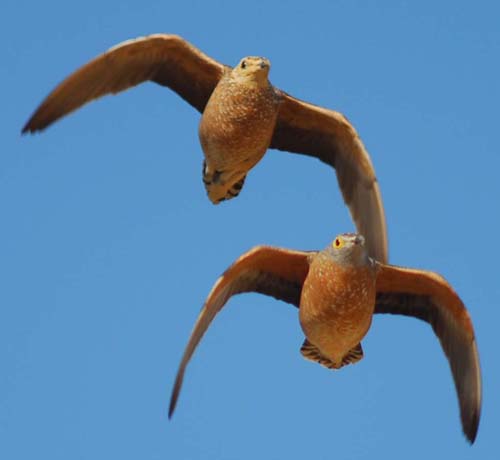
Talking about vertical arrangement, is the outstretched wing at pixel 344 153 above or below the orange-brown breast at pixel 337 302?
above

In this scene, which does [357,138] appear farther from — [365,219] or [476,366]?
[476,366]

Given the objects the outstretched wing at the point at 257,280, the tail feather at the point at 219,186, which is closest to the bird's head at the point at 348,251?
the outstretched wing at the point at 257,280

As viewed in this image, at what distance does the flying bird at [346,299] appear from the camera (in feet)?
51.1

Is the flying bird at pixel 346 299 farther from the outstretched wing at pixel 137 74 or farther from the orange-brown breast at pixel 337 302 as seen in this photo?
the outstretched wing at pixel 137 74

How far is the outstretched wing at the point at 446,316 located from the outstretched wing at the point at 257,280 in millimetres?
892

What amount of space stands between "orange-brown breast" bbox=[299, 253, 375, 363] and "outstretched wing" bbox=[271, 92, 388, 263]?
2565mm

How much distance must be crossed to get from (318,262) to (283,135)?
308 centimetres

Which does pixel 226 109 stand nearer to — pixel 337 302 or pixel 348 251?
pixel 348 251

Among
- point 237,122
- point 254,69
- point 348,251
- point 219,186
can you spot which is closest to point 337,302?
point 348,251

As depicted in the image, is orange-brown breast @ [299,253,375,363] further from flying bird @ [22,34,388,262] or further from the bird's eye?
flying bird @ [22,34,388,262]

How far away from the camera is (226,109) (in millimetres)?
16969

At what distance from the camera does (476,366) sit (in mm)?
16609

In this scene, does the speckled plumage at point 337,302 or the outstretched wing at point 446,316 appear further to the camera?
the outstretched wing at point 446,316

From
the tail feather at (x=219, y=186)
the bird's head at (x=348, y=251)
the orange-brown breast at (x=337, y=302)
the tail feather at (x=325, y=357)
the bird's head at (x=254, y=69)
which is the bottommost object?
the tail feather at (x=325, y=357)
